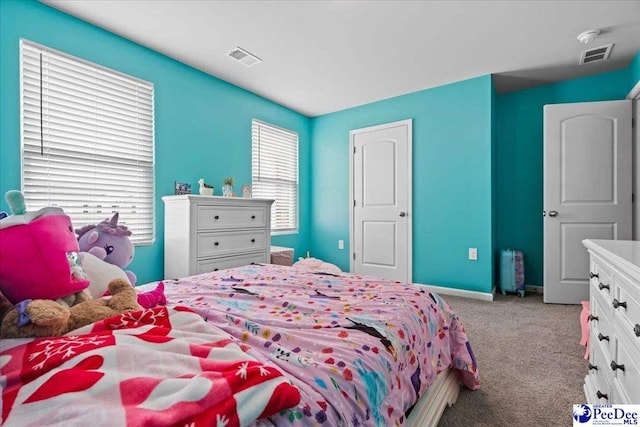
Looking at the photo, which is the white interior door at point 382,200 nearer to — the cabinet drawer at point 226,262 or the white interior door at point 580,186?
the white interior door at point 580,186

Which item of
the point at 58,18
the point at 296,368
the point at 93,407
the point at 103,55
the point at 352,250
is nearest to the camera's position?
the point at 93,407

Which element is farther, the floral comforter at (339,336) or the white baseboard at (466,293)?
the white baseboard at (466,293)

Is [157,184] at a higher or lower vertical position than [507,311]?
higher

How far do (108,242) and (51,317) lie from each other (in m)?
0.65

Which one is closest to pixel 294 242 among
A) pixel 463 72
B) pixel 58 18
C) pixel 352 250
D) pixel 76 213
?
pixel 352 250

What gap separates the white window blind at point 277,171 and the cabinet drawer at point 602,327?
3455 millimetres

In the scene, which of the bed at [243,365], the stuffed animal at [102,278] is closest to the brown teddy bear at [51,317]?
the bed at [243,365]

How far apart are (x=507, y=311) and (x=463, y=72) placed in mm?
2570

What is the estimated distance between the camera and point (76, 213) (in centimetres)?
243

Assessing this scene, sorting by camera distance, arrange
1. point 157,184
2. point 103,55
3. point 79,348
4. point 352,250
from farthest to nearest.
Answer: point 352,250
point 157,184
point 103,55
point 79,348

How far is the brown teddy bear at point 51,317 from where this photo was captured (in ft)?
2.43

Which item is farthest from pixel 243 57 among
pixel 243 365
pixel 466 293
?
pixel 466 293

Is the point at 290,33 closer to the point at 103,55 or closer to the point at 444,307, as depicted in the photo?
the point at 103,55

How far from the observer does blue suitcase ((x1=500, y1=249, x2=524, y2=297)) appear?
12.1ft
